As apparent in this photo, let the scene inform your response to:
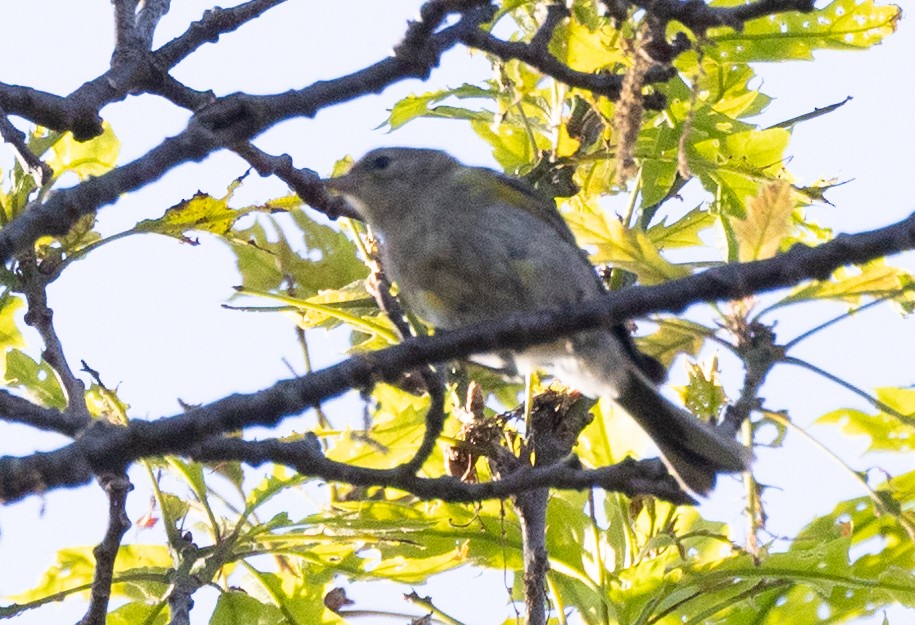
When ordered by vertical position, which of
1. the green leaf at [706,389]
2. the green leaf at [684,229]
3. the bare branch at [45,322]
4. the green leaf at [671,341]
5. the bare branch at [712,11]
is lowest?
the green leaf at [706,389]

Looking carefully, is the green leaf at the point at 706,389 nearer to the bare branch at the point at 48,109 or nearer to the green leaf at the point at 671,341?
the green leaf at the point at 671,341

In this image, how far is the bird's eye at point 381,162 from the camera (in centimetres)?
397

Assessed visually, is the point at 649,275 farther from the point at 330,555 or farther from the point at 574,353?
the point at 330,555

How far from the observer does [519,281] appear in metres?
3.27

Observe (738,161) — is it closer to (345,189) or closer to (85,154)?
(345,189)

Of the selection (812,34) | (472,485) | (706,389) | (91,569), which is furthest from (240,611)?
(812,34)

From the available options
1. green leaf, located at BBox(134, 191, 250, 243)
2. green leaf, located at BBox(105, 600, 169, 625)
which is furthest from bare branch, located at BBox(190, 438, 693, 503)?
green leaf, located at BBox(105, 600, 169, 625)

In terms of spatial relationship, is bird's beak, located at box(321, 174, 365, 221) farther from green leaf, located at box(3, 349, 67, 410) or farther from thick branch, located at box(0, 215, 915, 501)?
thick branch, located at box(0, 215, 915, 501)

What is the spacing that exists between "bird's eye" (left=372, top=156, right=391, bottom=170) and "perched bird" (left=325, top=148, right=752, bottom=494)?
361 millimetres

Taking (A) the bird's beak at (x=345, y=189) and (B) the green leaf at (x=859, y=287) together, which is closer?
(B) the green leaf at (x=859, y=287)

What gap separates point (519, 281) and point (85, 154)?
1.34m

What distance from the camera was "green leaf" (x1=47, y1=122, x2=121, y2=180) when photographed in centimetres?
354

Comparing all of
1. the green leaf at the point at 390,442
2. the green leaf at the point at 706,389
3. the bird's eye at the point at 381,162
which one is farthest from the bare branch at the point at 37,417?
the bird's eye at the point at 381,162

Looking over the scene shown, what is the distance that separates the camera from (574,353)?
3.29 metres
